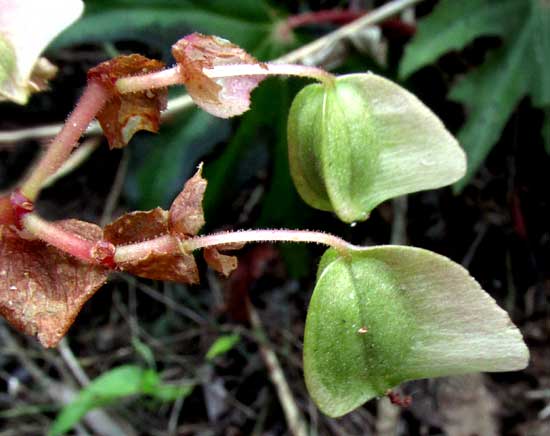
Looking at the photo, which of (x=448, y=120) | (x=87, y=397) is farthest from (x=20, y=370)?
(x=448, y=120)

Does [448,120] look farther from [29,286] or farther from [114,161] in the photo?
[29,286]

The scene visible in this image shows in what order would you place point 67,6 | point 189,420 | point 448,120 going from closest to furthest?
point 67,6 < point 448,120 < point 189,420

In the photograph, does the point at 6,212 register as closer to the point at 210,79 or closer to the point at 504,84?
the point at 210,79

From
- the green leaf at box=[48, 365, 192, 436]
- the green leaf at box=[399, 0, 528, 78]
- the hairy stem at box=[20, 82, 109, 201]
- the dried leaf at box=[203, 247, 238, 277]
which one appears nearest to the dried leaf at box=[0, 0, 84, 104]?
the hairy stem at box=[20, 82, 109, 201]

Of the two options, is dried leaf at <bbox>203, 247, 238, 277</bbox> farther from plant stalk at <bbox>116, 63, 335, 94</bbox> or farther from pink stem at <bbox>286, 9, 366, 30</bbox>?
pink stem at <bbox>286, 9, 366, 30</bbox>

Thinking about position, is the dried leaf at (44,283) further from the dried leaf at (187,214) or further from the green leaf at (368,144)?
the green leaf at (368,144)

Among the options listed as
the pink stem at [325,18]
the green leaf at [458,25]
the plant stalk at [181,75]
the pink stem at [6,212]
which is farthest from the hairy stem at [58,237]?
the pink stem at [325,18]
